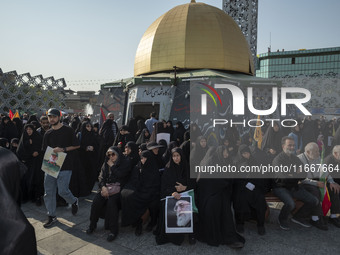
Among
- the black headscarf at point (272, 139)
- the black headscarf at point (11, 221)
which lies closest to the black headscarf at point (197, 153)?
the black headscarf at point (272, 139)

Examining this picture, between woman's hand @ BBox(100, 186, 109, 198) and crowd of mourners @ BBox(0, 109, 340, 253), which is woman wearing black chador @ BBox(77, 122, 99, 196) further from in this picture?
woman's hand @ BBox(100, 186, 109, 198)

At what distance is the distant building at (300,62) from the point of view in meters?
60.7

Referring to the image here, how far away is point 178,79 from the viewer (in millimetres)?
13297

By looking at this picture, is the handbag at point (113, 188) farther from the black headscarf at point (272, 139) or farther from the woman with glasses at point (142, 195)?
the black headscarf at point (272, 139)

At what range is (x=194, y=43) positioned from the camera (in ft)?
53.5

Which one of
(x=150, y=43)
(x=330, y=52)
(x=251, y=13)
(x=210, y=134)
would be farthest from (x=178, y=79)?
(x=330, y=52)

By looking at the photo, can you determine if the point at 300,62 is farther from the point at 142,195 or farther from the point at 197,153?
the point at 142,195

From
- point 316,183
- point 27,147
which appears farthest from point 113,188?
point 316,183

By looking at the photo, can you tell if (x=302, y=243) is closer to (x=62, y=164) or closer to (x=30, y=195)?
(x=62, y=164)

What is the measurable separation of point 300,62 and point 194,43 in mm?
58684

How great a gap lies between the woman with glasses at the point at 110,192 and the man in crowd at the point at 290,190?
253 centimetres

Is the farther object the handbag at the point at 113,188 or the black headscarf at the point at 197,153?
the black headscarf at the point at 197,153

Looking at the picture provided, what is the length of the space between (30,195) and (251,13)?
4029 cm

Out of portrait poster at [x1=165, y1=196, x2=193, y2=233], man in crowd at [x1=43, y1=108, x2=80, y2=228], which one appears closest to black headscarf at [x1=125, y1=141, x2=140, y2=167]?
man in crowd at [x1=43, y1=108, x2=80, y2=228]
